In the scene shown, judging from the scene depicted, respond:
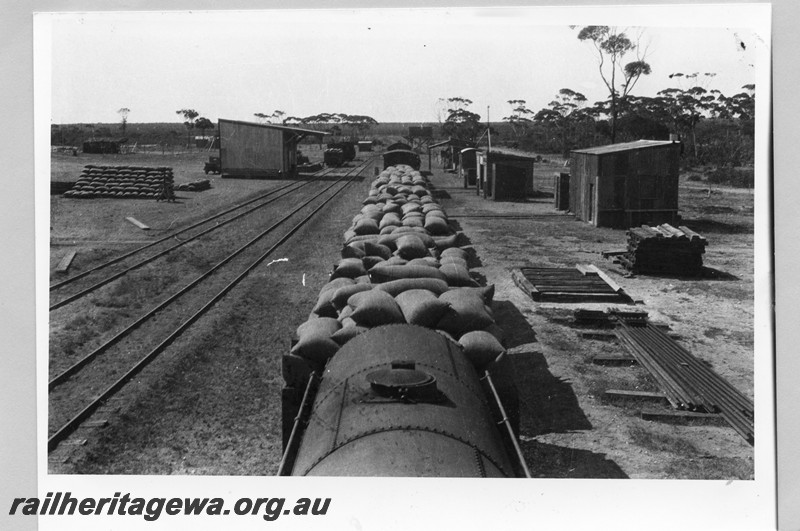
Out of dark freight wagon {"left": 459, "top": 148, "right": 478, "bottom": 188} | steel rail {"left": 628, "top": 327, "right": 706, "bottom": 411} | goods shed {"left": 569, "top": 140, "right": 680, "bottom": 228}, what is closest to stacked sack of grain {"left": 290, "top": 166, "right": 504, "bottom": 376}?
steel rail {"left": 628, "top": 327, "right": 706, "bottom": 411}

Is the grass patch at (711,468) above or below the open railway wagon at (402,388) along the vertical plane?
below

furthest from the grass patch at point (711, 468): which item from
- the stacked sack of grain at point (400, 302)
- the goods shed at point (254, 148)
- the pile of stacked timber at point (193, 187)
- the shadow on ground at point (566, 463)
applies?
the goods shed at point (254, 148)

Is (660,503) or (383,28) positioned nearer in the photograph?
(660,503)

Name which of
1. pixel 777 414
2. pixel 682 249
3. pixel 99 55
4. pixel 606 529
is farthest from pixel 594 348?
pixel 99 55

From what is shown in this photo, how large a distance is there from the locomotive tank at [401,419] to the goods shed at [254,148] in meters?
27.7

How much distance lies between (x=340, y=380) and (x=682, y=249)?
12211mm

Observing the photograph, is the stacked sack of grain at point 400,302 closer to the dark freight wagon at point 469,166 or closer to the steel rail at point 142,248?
the steel rail at point 142,248

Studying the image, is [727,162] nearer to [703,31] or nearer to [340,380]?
[703,31]

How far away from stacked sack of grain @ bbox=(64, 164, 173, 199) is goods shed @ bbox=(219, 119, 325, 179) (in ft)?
24.0

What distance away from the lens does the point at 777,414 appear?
786 cm

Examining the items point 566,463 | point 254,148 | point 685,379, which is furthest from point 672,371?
point 254,148

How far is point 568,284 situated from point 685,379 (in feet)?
16.4

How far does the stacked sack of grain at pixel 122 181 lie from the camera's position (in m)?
23.2

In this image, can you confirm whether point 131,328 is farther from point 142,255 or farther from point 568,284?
point 568,284
